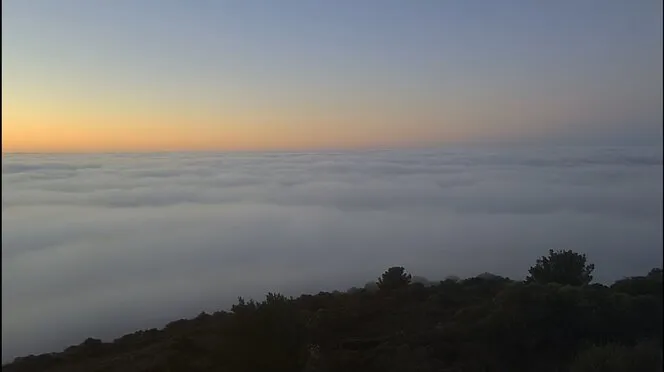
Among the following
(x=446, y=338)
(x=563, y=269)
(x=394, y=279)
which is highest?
(x=563, y=269)

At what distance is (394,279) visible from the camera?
2023 centimetres

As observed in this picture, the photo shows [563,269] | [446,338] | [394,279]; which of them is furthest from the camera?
[394,279]

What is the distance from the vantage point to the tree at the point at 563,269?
1453cm

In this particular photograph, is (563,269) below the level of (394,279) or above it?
above

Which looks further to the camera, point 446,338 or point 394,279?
point 394,279

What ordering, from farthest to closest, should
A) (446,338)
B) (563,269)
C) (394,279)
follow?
(394,279), (563,269), (446,338)

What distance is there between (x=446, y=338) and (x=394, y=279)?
31.9 ft

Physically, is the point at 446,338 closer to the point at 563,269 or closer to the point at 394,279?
the point at 563,269

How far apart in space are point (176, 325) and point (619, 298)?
13.9m

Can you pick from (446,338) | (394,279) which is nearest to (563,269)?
(446,338)

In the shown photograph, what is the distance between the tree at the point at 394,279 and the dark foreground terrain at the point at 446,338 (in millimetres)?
5221

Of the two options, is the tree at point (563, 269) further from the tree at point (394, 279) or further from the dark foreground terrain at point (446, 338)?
the tree at point (394, 279)

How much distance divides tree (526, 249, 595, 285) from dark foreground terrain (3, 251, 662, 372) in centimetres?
8

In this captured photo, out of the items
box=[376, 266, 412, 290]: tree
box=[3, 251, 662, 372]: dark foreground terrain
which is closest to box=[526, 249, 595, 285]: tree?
box=[3, 251, 662, 372]: dark foreground terrain
